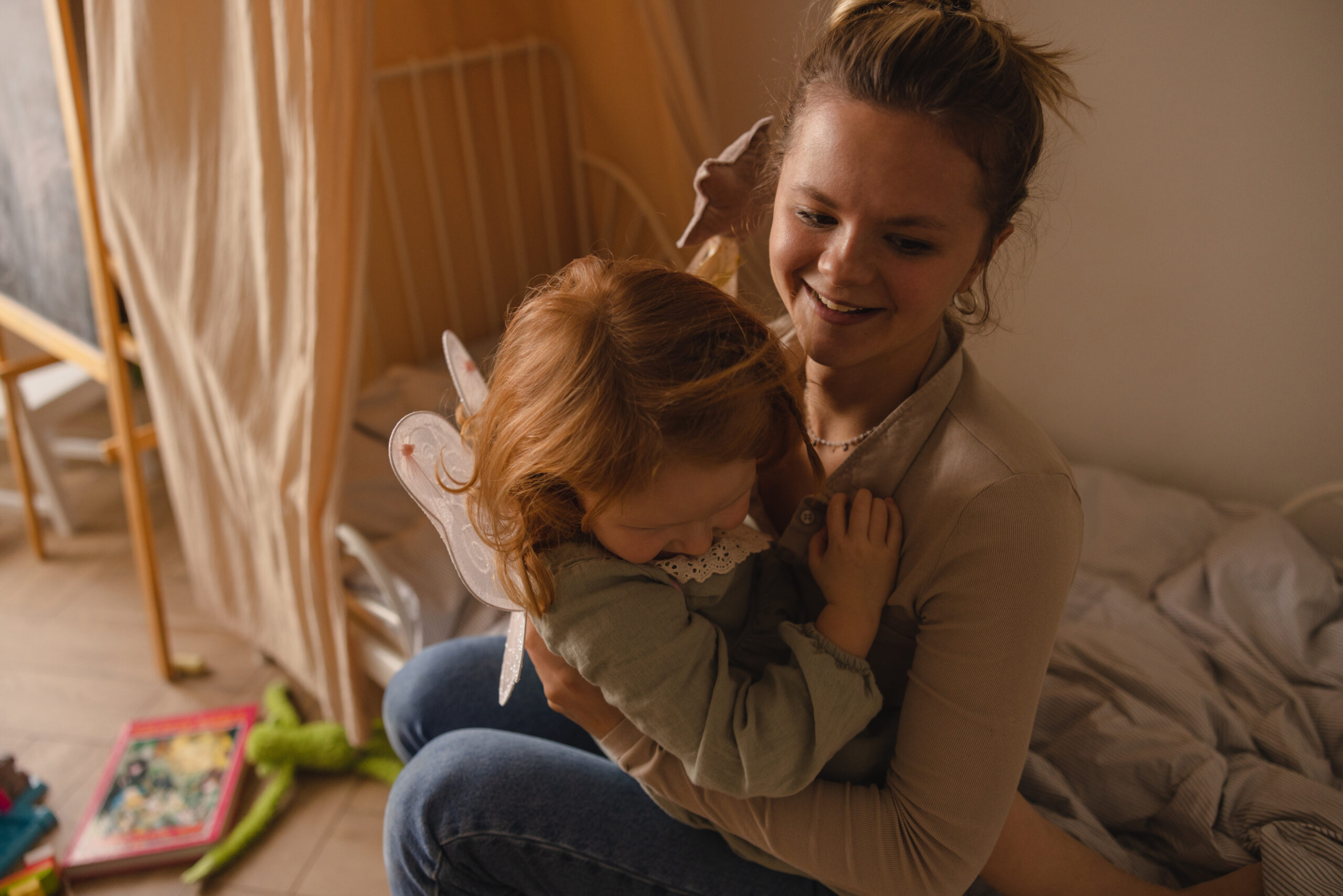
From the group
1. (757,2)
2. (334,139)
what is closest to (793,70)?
(334,139)

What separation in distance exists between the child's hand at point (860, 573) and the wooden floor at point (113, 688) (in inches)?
46.0

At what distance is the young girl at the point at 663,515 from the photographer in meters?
0.78

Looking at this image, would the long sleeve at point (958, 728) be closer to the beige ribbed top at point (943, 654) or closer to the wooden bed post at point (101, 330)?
the beige ribbed top at point (943, 654)

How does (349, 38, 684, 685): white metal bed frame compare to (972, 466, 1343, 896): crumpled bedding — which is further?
(349, 38, 684, 685): white metal bed frame

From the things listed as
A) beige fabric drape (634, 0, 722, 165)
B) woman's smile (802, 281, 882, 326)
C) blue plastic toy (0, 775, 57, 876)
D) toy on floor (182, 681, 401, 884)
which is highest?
beige fabric drape (634, 0, 722, 165)

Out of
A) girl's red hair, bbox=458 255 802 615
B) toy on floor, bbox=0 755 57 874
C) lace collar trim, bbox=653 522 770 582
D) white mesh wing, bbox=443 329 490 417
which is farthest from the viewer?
toy on floor, bbox=0 755 57 874

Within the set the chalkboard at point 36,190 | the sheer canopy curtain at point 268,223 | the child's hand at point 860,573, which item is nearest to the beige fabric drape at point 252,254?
the sheer canopy curtain at point 268,223

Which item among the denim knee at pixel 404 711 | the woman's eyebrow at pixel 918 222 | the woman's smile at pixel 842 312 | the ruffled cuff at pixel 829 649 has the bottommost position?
the denim knee at pixel 404 711

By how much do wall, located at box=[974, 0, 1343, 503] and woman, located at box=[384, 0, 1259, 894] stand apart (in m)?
0.76

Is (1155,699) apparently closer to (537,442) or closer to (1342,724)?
(1342,724)

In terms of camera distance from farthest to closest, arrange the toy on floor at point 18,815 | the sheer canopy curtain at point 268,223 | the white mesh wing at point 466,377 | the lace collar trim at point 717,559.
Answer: the toy on floor at point 18,815, the sheer canopy curtain at point 268,223, the white mesh wing at point 466,377, the lace collar trim at point 717,559

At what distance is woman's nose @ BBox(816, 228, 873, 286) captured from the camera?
815 mm

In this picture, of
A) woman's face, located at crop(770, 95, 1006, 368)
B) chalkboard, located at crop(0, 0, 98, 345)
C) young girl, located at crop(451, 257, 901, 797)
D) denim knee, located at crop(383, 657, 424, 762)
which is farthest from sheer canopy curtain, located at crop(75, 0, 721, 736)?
woman's face, located at crop(770, 95, 1006, 368)

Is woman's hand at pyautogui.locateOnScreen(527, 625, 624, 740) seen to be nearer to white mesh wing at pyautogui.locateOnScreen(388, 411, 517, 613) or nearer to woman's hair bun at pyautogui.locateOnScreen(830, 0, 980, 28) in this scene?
white mesh wing at pyautogui.locateOnScreen(388, 411, 517, 613)
